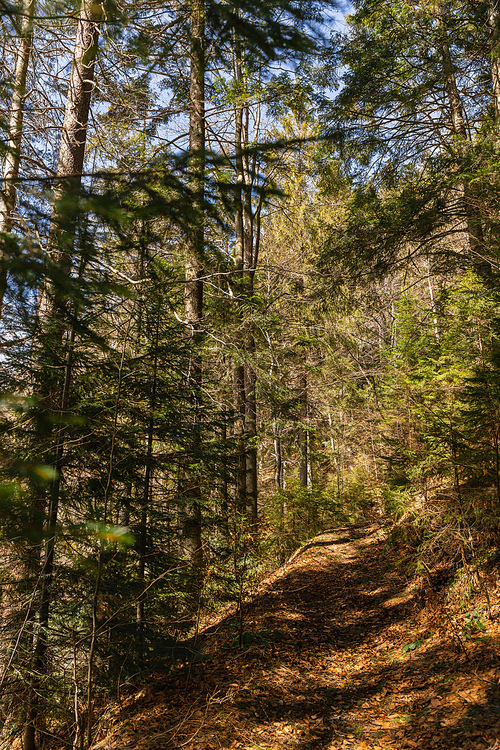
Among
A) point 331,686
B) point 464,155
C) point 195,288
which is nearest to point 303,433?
point 195,288

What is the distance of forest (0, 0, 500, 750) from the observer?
9.02 ft

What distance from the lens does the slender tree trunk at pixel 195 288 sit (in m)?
3.10

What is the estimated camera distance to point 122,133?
26.8ft

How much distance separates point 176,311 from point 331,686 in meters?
5.41

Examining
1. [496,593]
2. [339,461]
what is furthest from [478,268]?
[339,461]

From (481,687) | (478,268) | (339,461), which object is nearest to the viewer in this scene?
(481,687)

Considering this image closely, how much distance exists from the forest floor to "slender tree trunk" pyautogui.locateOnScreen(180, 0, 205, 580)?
122 cm

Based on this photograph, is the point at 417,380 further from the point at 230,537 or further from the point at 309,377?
the point at 309,377

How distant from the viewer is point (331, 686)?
16.1 feet

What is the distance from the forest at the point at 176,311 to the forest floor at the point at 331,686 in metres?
0.51

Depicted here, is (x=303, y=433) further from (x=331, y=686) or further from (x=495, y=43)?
(x=495, y=43)

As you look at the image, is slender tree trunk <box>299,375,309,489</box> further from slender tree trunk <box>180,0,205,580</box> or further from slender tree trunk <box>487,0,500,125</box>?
slender tree trunk <box>487,0,500,125</box>

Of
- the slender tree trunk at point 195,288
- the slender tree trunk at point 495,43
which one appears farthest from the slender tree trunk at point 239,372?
the slender tree trunk at point 495,43

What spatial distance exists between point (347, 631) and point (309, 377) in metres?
8.40
